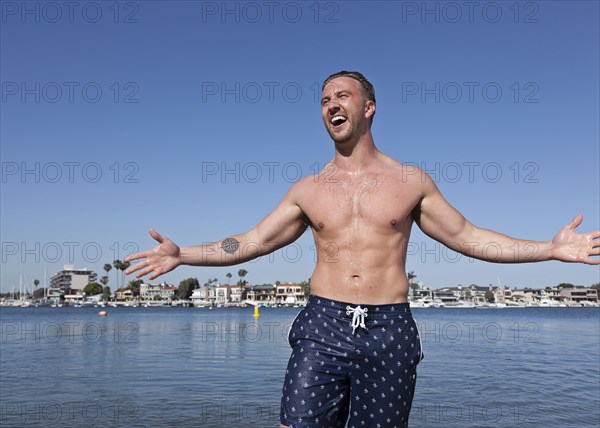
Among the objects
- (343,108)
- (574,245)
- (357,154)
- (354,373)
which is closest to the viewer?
(354,373)

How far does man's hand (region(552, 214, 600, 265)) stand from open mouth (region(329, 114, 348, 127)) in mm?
1594

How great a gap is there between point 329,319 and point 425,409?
41.6ft

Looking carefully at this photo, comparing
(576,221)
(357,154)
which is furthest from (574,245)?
(357,154)

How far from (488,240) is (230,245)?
1.75m

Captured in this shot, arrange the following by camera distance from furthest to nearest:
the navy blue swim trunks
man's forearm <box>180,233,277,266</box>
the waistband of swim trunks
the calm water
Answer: the calm water < man's forearm <box>180,233,277,266</box> < the waistband of swim trunks < the navy blue swim trunks

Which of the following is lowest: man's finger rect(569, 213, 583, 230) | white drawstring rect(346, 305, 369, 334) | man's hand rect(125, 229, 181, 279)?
white drawstring rect(346, 305, 369, 334)

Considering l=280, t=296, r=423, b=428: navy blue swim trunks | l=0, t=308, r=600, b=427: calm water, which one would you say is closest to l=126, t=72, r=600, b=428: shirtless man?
l=280, t=296, r=423, b=428: navy blue swim trunks

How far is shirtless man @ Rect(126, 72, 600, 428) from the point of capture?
3723 millimetres

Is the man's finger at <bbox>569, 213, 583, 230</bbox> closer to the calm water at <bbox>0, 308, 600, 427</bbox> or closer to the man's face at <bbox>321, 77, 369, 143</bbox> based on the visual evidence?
the man's face at <bbox>321, 77, 369, 143</bbox>

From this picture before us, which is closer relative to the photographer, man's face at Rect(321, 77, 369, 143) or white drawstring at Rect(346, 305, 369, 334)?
white drawstring at Rect(346, 305, 369, 334)

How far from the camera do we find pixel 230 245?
4270 mm

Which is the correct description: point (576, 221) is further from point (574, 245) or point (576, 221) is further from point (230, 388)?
point (230, 388)

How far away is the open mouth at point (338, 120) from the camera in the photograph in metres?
4.08

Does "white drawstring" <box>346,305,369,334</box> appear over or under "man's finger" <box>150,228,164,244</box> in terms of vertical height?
under
